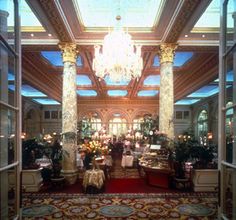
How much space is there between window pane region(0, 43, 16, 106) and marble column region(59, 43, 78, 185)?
6.51 m

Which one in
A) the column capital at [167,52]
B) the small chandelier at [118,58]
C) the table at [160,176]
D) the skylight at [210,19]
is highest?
the skylight at [210,19]

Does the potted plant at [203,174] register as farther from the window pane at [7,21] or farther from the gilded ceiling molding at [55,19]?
the window pane at [7,21]

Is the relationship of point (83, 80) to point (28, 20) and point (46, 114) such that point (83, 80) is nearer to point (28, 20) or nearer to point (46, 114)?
point (28, 20)

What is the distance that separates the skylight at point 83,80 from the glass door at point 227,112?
13.2m

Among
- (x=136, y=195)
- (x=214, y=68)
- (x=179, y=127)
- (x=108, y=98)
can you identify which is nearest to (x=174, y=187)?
(x=136, y=195)

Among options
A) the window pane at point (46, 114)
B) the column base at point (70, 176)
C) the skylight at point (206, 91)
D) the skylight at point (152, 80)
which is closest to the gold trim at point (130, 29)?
the column base at point (70, 176)

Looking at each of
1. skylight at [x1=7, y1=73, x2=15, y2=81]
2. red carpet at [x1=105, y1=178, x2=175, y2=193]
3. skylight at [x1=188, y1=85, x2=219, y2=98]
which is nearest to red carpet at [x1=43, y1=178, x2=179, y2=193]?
red carpet at [x1=105, y1=178, x2=175, y2=193]

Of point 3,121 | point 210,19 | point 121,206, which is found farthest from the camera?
point 210,19

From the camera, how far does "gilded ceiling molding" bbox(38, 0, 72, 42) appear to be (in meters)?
6.32

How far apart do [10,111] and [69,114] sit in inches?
271

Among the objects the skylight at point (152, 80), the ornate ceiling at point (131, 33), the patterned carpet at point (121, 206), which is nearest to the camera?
the patterned carpet at point (121, 206)

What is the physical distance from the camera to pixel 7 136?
7.02 ft

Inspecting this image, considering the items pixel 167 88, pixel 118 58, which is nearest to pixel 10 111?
pixel 118 58

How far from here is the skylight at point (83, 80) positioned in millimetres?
15508
